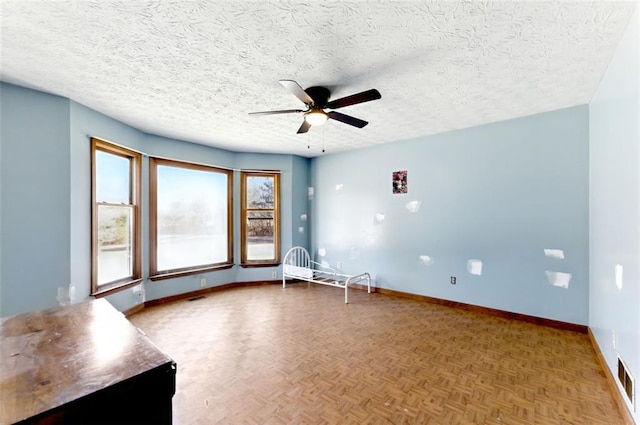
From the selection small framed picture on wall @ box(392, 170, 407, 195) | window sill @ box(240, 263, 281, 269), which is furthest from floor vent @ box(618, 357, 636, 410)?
window sill @ box(240, 263, 281, 269)

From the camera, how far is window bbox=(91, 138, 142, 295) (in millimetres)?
3271

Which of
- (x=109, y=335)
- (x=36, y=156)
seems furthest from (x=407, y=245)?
(x=36, y=156)

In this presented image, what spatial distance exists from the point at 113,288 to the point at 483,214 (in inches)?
200

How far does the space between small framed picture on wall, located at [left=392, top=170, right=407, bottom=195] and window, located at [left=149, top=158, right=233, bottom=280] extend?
3.09 meters

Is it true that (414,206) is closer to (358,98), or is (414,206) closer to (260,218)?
(358,98)

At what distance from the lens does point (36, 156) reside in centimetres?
268

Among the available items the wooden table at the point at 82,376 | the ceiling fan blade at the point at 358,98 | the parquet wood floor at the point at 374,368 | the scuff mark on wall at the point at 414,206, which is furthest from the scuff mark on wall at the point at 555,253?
the wooden table at the point at 82,376

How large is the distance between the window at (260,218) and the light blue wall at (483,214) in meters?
1.39

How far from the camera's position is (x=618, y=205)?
6.84 ft

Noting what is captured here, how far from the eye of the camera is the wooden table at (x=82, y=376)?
82 centimetres

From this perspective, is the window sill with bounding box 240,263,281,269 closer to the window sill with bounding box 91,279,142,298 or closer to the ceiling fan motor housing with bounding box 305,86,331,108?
the window sill with bounding box 91,279,142,298

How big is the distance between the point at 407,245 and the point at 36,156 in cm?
482

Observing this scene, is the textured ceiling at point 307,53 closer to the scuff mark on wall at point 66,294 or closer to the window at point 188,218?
the window at point 188,218

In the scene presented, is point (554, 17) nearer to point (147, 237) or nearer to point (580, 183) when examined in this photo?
point (580, 183)
